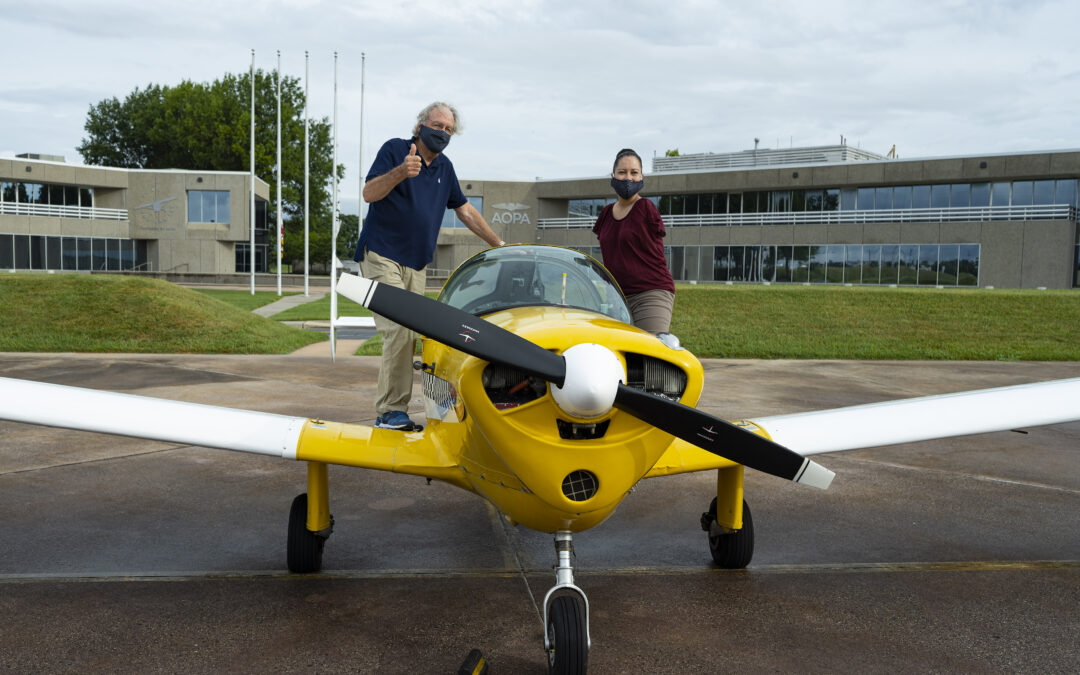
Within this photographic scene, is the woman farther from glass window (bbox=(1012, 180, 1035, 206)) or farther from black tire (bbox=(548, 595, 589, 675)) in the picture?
glass window (bbox=(1012, 180, 1035, 206))

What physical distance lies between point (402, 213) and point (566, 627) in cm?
290

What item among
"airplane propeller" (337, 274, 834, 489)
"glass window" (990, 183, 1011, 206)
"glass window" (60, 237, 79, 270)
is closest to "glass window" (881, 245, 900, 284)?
"glass window" (990, 183, 1011, 206)

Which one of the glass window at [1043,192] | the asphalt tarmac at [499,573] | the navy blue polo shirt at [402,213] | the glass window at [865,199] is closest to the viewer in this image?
the asphalt tarmac at [499,573]

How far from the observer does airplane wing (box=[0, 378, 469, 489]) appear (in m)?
3.67

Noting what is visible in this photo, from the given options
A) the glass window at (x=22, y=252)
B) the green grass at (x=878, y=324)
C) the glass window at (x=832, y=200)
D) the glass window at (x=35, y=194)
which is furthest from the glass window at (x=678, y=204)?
the glass window at (x=22, y=252)

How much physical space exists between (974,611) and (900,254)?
38.1 metres

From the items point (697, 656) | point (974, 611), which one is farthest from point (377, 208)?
point (974, 611)

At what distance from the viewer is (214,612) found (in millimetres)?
3504

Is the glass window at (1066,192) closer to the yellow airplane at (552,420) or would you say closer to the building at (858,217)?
the building at (858,217)

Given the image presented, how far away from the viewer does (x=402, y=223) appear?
484cm

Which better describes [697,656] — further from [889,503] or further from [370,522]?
[889,503]

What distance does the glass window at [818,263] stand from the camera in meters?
40.0

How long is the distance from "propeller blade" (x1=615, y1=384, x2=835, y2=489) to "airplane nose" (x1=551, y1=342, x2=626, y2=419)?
87 mm

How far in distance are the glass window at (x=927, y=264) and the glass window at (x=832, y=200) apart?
5.12m
